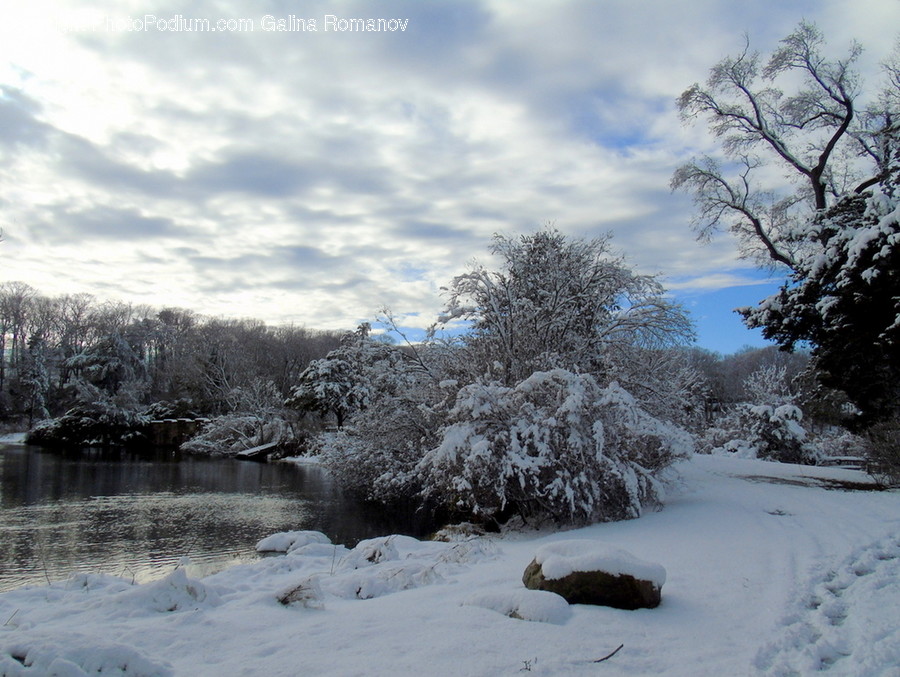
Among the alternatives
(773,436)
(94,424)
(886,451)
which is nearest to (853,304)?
(886,451)

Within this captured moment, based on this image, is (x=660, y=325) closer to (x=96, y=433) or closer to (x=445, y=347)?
(x=445, y=347)

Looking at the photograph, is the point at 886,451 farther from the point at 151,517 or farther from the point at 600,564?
the point at 151,517

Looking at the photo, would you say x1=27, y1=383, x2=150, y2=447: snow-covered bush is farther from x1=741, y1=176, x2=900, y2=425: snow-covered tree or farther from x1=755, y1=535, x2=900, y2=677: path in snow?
x1=755, y1=535, x2=900, y2=677: path in snow

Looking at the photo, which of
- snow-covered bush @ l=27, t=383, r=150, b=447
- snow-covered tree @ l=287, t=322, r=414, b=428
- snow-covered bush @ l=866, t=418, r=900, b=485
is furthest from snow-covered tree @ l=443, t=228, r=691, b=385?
snow-covered bush @ l=27, t=383, r=150, b=447

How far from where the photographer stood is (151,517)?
1409 centimetres

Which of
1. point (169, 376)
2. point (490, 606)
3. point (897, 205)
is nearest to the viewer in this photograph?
point (490, 606)

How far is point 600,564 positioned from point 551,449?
17.8 feet

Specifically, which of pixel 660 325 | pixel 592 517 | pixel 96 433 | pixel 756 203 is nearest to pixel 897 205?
pixel 660 325

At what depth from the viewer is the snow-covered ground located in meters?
3.87

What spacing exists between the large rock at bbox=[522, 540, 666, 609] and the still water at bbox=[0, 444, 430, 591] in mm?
6270

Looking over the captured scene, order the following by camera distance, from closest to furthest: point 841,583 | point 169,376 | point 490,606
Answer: point 490,606, point 841,583, point 169,376

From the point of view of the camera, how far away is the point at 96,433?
40.2 metres

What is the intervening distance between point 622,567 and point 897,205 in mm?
10490

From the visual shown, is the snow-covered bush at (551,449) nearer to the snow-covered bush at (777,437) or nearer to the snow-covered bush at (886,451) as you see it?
the snow-covered bush at (886,451)
